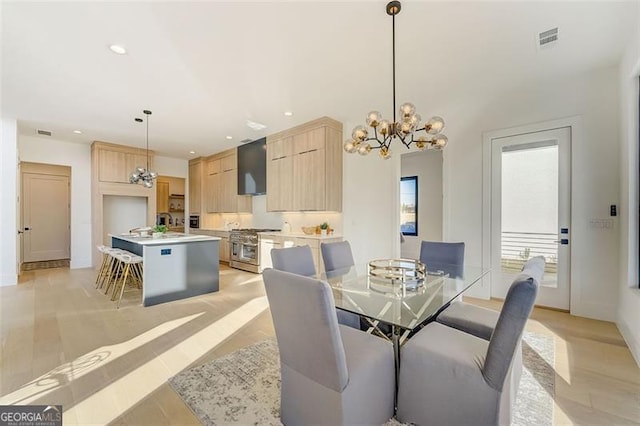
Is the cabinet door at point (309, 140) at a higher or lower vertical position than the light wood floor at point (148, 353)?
higher

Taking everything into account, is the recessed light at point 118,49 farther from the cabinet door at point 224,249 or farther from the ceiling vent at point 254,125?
the cabinet door at point 224,249

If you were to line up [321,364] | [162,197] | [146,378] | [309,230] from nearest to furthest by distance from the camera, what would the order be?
[321,364] < [146,378] < [309,230] < [162,197]

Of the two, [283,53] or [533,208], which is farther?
[533,208]

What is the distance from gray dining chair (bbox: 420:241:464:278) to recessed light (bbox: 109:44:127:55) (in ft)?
12.6

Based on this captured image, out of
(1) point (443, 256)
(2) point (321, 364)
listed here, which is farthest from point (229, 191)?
(2) point (321, 364)

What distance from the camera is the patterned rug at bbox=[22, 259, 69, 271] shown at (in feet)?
21.0

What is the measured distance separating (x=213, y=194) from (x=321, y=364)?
697 centimetres

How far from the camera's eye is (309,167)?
5.02m

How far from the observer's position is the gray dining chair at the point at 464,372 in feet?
4.24

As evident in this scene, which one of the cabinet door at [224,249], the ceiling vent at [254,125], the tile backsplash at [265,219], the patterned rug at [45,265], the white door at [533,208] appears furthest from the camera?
the cabinet door at [224,249]

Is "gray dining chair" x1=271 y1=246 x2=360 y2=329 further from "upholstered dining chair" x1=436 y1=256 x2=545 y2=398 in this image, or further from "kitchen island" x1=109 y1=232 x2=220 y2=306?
"kitchen island" x1=109 y1=232 x2=220 y2=306

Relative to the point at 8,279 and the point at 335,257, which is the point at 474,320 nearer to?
the point at 335,257

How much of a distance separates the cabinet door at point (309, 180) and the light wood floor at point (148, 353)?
1.80 meters

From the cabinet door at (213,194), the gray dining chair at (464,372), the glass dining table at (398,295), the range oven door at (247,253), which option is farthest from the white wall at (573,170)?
the cabinet door at (213,194)
